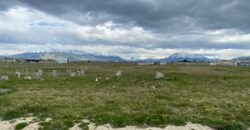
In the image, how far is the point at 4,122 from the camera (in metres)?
22.3

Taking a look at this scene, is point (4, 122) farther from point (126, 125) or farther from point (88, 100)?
point (88, 100)

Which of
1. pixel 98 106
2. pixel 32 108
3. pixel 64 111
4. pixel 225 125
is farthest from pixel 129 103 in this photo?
pixel 225 125

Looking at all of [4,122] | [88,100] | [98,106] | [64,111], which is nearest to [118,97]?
[88,100]

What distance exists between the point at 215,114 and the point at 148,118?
6.78m

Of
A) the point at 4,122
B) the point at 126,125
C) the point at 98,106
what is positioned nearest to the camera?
the point at 126,125

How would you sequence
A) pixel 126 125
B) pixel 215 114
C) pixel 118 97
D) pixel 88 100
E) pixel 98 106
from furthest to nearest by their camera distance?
1. pixel 118 97
2. pixel 88 100
3. pixel 98 106
4. pixel 215 114
5. pixel 126 125

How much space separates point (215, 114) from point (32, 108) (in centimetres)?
1450

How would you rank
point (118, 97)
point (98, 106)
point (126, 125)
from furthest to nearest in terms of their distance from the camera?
point (118, 97) < point (98, 106) < point (126, 125)

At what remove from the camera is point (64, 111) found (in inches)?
996

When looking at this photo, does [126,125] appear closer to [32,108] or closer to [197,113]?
[197,113]

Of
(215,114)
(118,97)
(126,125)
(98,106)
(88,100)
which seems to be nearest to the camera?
(126,125)

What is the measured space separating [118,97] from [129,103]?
4473mm

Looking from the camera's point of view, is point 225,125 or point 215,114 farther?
point 215,114

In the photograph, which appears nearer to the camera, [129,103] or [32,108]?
[32,108]
